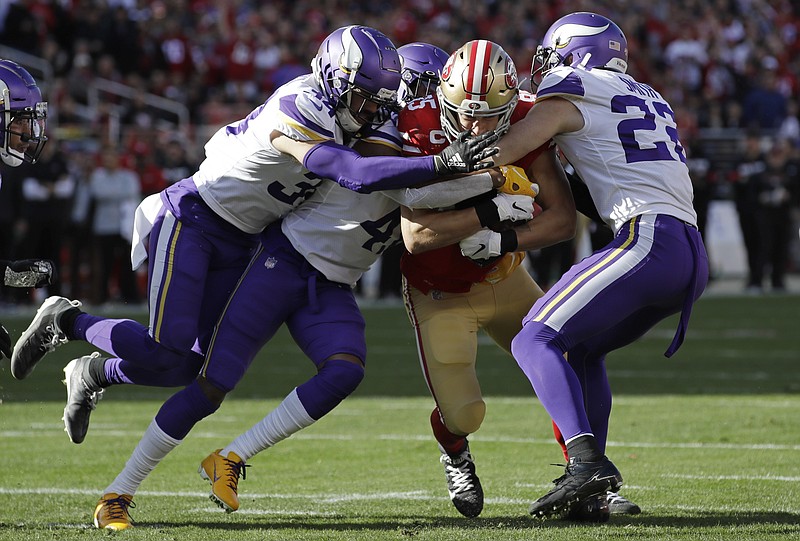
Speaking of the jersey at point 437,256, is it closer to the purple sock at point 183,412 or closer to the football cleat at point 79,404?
the purple sock at point 183,412

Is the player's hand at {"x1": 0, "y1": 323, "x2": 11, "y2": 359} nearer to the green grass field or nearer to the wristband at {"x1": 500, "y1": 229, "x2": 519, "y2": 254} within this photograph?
the green grass field

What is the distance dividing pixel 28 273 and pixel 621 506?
242cm

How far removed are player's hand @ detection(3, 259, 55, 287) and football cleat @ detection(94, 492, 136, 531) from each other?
927mm

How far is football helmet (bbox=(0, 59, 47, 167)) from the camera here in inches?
188

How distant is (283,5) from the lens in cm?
2006

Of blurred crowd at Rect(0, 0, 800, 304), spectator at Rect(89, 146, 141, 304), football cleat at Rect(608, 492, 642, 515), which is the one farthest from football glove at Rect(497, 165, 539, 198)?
spectator at Rect(89, 146, 141, 304)

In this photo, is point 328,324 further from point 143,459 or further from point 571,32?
point 571,32

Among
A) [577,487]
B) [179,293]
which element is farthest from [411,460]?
[577,487]

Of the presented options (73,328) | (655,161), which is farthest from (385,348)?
(655,161)

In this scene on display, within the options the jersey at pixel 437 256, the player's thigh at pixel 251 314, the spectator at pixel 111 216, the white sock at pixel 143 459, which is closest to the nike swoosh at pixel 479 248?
the jersey at pixel 437 256

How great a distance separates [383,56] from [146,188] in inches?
397

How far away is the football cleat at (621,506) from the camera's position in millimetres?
4574

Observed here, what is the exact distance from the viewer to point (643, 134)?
4.49 meters

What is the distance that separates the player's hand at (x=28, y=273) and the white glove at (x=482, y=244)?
5.52 feet
